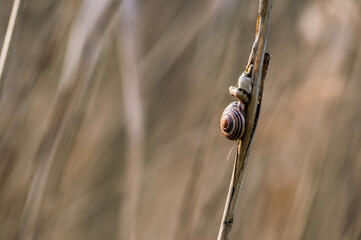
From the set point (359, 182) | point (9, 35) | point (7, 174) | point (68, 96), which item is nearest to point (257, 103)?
point (9, 35)

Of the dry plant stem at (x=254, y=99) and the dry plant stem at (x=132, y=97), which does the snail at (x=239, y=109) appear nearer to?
the dry plant stem at (x=254, y=99)

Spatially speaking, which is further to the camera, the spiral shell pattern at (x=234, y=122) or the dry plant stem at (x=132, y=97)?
the dry plant stem at (x=132, y=97)

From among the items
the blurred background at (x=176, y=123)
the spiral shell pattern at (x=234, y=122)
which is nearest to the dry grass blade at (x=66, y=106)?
the blurred background at (x=176, y=123)

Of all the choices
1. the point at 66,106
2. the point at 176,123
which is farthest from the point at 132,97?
the point at 176,123

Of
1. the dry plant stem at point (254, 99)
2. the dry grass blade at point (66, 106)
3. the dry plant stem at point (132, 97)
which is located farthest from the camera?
the dry plant stem at point (132, 97)

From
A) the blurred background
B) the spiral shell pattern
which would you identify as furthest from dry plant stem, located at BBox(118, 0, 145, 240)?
the spiral shell pattern

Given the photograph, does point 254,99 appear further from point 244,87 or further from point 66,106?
point 66,106
